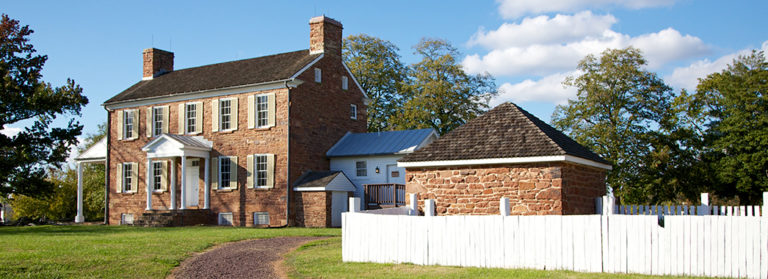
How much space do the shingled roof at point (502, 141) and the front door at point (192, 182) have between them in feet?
52.5

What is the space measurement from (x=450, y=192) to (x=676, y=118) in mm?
22289

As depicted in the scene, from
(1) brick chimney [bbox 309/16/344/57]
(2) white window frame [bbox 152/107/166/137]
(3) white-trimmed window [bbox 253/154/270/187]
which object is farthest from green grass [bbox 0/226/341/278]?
(2) white window frame [bbox 152/107/166/137]

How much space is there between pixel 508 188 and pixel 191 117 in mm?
18673

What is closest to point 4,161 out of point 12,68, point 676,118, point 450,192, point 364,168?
point 12,68

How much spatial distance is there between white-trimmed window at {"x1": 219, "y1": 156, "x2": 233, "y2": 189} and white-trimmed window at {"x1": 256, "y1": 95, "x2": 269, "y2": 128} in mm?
2198

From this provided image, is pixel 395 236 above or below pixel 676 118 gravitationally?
below

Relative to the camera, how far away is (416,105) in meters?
37.8

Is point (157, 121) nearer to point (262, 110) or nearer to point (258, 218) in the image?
point (262, 110)

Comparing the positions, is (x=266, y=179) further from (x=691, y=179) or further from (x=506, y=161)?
(x=691, y=179)

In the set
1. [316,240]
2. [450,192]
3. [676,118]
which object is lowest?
[316,240]

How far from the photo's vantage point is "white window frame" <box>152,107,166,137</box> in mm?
31359

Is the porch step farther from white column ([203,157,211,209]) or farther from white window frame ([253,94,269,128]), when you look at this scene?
white window frame ([253,94,269,128])

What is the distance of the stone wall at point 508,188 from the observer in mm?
15227

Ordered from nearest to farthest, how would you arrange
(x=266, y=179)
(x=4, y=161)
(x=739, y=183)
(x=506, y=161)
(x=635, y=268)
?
(x=635, y=268)
(x=506, y=161)
(x=4, y=161)
(x=266, y=179)
(x=739, y=183)
